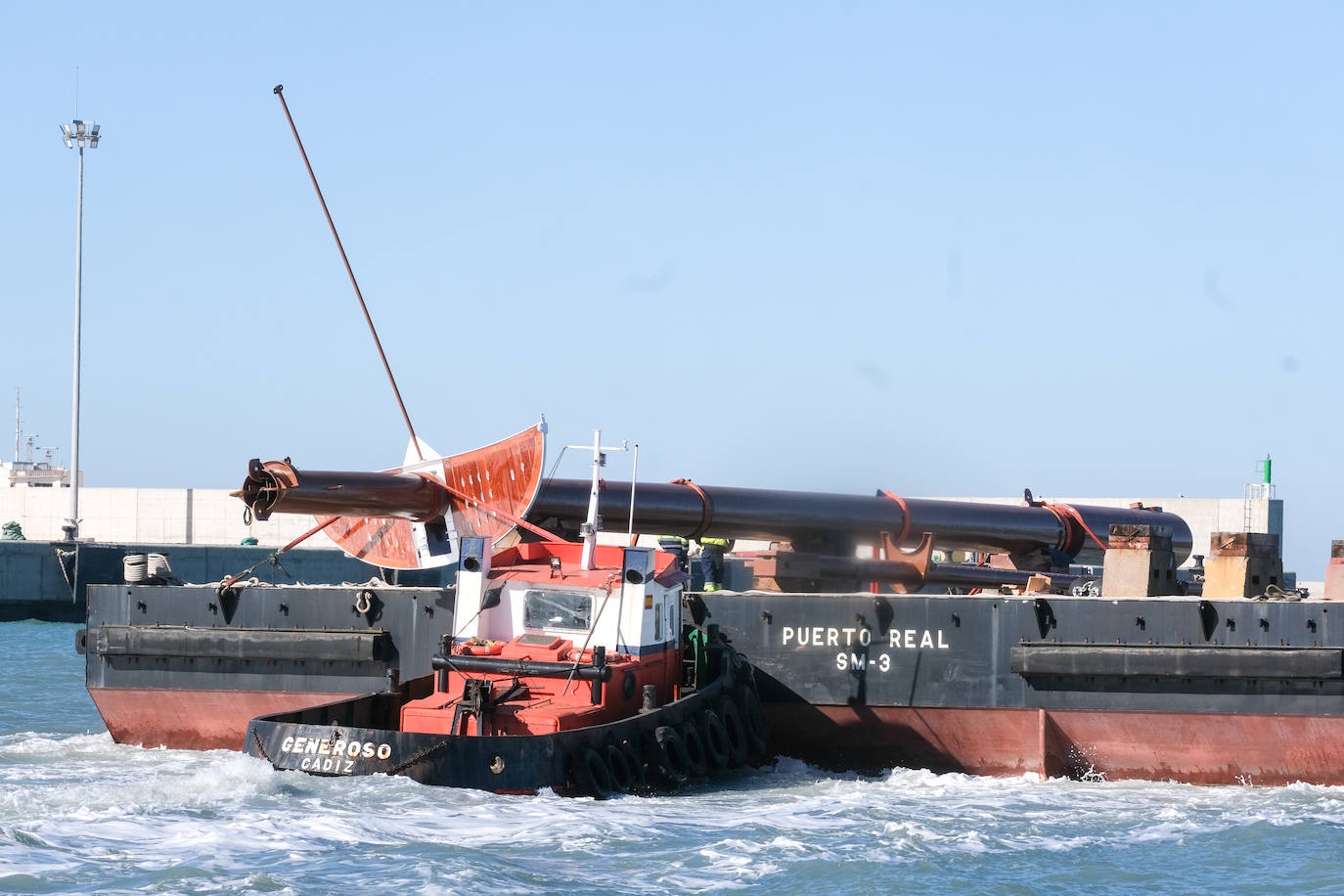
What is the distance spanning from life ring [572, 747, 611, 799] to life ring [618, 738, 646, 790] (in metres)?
0.41

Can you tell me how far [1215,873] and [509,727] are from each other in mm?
6783

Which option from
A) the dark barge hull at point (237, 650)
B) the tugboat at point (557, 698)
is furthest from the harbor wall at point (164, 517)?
the tugboat at point (557, 698)

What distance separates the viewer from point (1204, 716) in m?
18.2

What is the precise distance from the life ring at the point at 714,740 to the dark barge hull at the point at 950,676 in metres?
1.84

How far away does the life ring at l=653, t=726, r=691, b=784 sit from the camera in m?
16.7

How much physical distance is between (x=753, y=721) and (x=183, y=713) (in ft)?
24.5

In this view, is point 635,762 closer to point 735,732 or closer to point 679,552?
point 735,732

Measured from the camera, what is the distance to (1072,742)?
18703 millimetres

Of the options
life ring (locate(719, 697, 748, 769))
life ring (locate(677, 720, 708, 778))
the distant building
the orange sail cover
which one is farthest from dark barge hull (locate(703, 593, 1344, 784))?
the distant building

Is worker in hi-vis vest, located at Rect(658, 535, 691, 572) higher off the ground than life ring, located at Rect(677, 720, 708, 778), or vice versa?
worker in hi-vis vest, located at Rect(658, 535, 691, 572)

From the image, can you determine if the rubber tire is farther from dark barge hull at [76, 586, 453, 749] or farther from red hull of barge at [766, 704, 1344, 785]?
dark barge hull at [76, 586, 453, 749]

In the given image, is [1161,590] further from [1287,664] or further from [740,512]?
[740,512]

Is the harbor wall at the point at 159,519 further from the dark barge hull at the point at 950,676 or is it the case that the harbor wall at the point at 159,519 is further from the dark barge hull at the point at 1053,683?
the dark barge hull at the point at 1053,683

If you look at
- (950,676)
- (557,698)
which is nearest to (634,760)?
(557,698)
